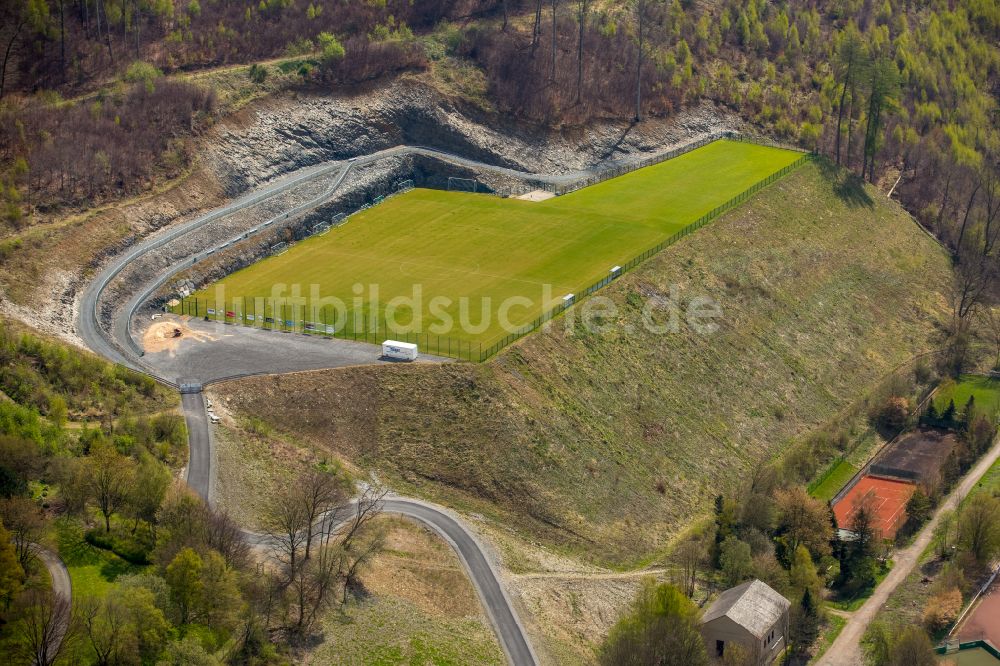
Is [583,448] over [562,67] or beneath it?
beneath

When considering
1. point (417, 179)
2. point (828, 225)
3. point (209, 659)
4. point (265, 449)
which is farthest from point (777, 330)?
point (209, 659)

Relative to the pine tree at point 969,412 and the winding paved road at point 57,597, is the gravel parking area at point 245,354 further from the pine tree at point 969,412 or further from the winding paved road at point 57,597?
the pine tree at point 969,412

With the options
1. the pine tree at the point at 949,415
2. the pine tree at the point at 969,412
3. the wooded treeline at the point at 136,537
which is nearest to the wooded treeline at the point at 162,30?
the wooded treeline at the point at 136,537

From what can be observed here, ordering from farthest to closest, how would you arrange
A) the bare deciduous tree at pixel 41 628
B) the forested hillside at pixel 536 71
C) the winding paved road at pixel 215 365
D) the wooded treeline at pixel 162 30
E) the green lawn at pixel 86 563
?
the wooded treeline at pixel 162 30
the forested hillside at pixel 536 71
the winding paved road at pixel 215 365
the green lawn at pixel 86 563
the bare deciduous tree at pixel 41 628

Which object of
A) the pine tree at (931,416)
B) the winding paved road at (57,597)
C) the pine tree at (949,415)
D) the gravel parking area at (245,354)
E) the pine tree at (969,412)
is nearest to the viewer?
the winding paved road at (57,597)

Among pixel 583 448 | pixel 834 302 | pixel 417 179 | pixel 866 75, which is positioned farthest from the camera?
pixel 866 75

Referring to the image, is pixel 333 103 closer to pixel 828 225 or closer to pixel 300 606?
pixel 828 225
